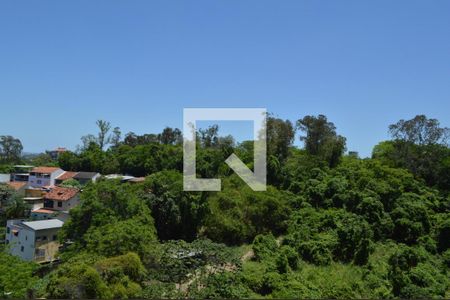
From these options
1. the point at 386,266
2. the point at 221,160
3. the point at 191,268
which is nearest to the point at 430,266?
the point at 386,266

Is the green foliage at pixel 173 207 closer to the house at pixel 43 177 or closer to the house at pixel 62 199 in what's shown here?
the house at pixel 62 199

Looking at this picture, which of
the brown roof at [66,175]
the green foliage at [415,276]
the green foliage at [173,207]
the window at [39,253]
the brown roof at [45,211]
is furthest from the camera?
the brown roof at [66,175]

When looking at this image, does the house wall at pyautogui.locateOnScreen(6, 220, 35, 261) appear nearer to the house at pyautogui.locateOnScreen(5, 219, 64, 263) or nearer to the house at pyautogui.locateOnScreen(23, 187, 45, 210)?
the house at pyautogui.locateOnScreen(5, 219, 64, 263)

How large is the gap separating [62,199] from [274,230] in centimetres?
1357

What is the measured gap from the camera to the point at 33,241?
53.7 ft

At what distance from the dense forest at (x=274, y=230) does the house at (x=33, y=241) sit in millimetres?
1764

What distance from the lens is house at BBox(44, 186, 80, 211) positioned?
23.1 metres

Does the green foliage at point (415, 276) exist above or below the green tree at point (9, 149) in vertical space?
below

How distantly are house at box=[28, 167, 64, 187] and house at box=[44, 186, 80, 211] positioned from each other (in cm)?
921

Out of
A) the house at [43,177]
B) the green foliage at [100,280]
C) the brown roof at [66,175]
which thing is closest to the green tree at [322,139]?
the green foliage at [100,280]

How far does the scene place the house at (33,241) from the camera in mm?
16453

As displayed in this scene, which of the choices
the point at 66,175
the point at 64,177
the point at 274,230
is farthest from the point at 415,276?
the point at 66,175

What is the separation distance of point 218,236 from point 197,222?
3.61 ft

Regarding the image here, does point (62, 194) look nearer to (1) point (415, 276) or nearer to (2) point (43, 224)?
(2) point (43, 224)
